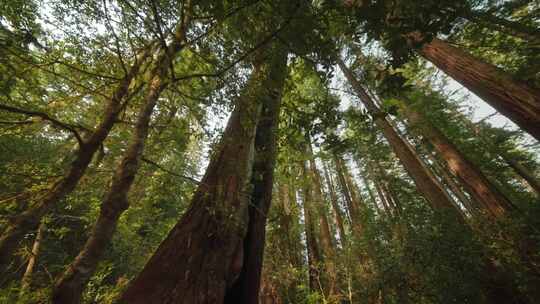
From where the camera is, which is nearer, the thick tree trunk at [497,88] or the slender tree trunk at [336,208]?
the thick tree trunk at [497,88]

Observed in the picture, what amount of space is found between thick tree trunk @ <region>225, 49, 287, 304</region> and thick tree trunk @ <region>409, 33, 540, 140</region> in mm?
1576

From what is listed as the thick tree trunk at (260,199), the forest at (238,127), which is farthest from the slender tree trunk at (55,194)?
the thick tree trunk at (260,199)

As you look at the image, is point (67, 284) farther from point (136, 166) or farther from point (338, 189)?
point (338, 189)

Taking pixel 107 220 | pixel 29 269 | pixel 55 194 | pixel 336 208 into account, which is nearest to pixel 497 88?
pixel 107 220

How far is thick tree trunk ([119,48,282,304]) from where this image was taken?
1394 millimetres

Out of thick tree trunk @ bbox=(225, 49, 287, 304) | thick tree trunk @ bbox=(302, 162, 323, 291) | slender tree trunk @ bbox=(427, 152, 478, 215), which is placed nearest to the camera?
thick tree trunk @ bbox=(225, 49, 287, 304)

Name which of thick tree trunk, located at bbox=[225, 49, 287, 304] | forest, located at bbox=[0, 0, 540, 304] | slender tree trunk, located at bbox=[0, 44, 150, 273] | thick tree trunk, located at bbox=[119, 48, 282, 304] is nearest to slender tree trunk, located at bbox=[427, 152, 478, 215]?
forest, located at bbox=[0, 0, 540, 304]

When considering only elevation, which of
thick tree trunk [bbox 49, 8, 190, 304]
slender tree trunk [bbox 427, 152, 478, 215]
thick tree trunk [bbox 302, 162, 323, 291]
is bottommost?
thick tree trunk [bbox 49, 8, 190, 304]

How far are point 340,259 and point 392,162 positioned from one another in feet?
36.5

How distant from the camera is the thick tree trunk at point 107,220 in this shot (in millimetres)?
1202

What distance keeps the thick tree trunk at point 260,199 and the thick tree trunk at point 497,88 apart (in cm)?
158

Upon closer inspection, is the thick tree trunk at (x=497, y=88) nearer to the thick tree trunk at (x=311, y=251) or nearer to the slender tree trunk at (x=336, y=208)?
the thick tree trunk at (x=311, y=251)

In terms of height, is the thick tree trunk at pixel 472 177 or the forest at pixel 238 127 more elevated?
the thick tree trunk at pixel 472 177

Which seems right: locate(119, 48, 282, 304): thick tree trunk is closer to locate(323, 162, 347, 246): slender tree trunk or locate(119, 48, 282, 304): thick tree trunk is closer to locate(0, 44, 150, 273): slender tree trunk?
locate(0, 44, 150, 273): slender tree trunk
